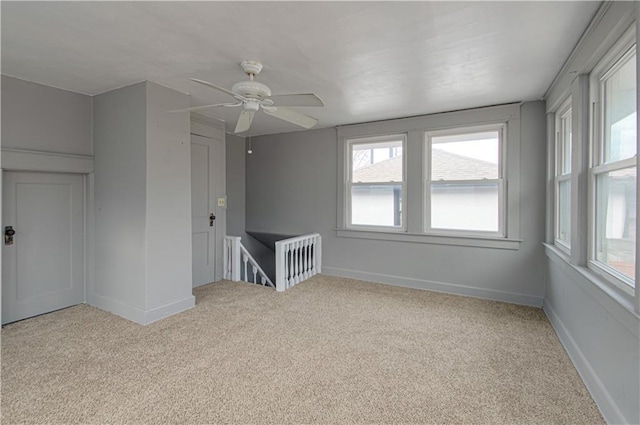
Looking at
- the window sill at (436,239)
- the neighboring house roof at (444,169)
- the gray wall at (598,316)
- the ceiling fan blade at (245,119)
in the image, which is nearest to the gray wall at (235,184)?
the window sill at (436,239)

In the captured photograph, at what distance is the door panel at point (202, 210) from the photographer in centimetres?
423

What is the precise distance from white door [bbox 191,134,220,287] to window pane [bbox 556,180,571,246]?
4262 mm

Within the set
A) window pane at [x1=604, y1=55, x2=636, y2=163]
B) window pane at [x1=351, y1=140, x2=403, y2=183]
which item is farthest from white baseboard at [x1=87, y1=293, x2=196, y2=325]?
window pane at [x1=604, y1=55, x2=636, y2=163]

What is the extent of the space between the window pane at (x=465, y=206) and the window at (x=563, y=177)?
2.25 feet

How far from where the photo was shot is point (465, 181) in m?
3.98

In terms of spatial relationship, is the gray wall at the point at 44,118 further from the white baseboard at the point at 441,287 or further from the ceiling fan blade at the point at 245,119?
the white baseboard at the point at 441,287

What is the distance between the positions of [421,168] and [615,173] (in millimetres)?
2356

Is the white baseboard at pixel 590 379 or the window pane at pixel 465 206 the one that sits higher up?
the window pane at pixel 465 206

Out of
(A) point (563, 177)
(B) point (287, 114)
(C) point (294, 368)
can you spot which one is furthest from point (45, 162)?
(A) point (563, 177)

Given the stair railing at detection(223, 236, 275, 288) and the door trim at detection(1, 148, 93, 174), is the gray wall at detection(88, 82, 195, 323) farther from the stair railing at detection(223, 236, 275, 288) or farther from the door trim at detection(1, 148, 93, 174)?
the stair railing at detection(223, 236, 275, 288)

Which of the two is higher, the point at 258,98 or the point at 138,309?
the point at 258,98

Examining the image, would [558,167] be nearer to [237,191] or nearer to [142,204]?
[142,204]

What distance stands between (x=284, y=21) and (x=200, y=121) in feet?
8.72

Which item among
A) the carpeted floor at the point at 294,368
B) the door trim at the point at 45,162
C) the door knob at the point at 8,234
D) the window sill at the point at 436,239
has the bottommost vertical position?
the carpeted floor at the point at 294,368
